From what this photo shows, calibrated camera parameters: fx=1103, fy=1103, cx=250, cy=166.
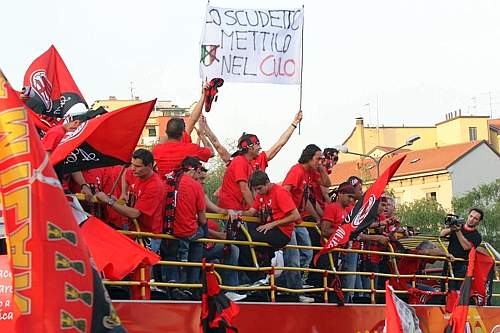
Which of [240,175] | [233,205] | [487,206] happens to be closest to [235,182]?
[240,175]

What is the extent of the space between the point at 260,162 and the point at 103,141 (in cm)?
315

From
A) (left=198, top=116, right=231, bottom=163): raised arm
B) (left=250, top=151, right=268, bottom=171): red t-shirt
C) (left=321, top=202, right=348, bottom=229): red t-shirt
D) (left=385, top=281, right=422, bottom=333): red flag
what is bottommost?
(left=385, top=281, right=422, bottom=333): red flag

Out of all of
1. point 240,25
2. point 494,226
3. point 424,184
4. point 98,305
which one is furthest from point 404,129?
point 98,305

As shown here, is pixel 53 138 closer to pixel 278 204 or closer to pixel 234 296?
pixel 234 296

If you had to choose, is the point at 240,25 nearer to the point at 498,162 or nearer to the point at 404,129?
the point at 498,162

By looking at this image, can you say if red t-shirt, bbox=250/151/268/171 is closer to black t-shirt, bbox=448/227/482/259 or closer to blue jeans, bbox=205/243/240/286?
blue jeans, bbox=205/243/240/286

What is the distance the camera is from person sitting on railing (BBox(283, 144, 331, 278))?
11.2 meters

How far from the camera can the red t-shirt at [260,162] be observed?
36.6ft

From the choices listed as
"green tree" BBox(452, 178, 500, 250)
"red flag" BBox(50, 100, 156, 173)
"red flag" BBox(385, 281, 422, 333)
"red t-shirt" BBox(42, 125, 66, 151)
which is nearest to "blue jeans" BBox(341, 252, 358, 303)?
"red flag" BBox(385, 281, 422, 333)

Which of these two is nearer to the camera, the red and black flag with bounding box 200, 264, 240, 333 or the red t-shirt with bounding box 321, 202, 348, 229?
the red and black flag with bounding box 200, 264, 240, 333

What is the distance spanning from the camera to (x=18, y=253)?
604cm

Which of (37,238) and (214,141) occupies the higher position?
(214,141)

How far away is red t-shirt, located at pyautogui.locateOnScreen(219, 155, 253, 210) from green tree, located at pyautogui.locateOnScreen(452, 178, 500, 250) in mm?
55727

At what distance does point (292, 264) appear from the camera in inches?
425
